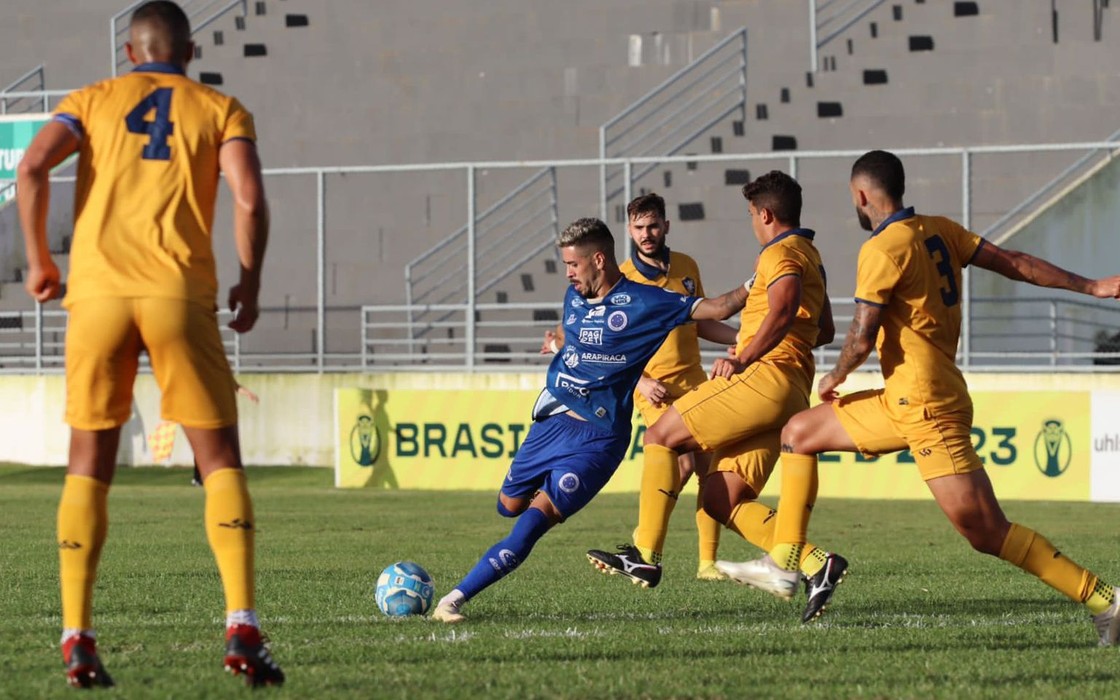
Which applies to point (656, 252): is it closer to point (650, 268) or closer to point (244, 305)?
point (650, 268)

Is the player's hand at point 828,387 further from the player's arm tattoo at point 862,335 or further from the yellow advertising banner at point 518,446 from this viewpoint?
the yellow advertising banner at point 518,446

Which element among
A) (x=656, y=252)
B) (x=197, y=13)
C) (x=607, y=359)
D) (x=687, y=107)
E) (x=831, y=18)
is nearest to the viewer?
(x=607, y=359)

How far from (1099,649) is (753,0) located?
2049 cm

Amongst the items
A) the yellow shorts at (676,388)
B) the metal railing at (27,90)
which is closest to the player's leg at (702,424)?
the yellow shorts at (676,388)

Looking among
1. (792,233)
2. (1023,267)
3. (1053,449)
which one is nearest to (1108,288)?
(1023,267)

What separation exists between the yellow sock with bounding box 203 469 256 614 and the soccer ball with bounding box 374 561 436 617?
6.75 feet

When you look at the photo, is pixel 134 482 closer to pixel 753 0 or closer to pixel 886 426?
pixel 753 0

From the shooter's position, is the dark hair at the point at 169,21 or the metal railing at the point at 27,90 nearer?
the dark hair at the point at 169,21

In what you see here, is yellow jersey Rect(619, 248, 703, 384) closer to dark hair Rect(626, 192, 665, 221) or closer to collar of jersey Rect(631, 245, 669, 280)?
collar of jersey Rect(631, 245, 669, 280)

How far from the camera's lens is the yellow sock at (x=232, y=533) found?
16.9 ft

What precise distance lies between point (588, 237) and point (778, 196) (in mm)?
987

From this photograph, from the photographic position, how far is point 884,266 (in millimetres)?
6594

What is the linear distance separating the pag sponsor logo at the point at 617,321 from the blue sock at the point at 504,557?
3.02 feet

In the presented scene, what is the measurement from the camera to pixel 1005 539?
21.6 ft
